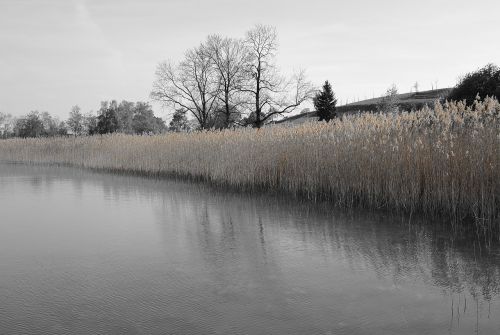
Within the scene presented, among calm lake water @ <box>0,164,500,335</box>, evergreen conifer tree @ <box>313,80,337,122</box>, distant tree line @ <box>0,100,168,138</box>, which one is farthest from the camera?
distant tree line @ <box>0,100,168,138</box>

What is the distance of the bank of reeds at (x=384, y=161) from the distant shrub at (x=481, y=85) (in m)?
12.0

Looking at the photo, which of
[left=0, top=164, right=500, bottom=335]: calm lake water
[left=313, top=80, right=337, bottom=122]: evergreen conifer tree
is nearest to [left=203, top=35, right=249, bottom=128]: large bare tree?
[left=313, top=80, right=337, bottom=122]: evergreen conifer tree

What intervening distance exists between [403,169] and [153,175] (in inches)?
379

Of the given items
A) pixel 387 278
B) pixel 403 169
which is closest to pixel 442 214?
pixel 403 169

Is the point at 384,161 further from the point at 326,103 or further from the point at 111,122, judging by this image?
the point at 111,122

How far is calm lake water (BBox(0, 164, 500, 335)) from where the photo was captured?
3242 millimetres

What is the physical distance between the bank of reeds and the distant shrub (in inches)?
473

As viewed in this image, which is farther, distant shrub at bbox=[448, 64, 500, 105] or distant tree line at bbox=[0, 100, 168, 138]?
distant tree line at bbox=[0, 100, 168, 138]

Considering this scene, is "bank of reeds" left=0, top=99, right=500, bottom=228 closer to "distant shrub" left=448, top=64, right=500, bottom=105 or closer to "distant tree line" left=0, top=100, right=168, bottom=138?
"distant shrub" left=448, top=64, right=500, bottom=105

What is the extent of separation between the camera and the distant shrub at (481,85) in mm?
19422

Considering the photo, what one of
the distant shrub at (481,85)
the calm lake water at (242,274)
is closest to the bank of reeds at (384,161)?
the calm lake water at (242,274)

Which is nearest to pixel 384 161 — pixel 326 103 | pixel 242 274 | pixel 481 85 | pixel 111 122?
pixel 242 274

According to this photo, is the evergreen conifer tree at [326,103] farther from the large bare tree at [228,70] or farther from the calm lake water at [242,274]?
the calm lake water at [242,274]

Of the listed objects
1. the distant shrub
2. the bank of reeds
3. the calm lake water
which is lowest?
the calm lake water
